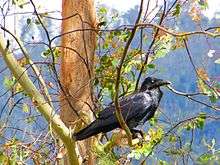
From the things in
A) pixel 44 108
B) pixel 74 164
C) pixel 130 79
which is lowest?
pixel 74 164

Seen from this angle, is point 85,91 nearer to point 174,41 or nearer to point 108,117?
point 108,117

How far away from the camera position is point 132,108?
8.28ft

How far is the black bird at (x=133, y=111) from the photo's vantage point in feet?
8.07

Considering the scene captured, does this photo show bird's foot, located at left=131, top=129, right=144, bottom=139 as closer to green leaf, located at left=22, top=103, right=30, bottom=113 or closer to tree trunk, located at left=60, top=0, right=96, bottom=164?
tree trunk, located at left=60, top=0, right=96, bottom=164

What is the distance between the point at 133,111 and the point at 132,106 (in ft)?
0.07

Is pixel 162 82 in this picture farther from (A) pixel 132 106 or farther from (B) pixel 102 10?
(B) pixel 102 10

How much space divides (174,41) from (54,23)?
1.97 feet

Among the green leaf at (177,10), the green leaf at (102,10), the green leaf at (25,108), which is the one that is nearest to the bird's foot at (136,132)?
the green leaf at (25,108)

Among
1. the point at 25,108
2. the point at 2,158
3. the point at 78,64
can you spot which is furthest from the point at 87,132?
the point at 25,108

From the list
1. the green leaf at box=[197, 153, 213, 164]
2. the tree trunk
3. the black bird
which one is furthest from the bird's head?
the green leaf at box=[197, 153, 213, 164]

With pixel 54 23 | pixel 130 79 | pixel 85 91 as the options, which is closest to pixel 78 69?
pixel 85 91

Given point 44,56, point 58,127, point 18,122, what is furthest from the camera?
point 44,56

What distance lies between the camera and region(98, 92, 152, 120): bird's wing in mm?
2504

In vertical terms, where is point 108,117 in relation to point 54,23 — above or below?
below
